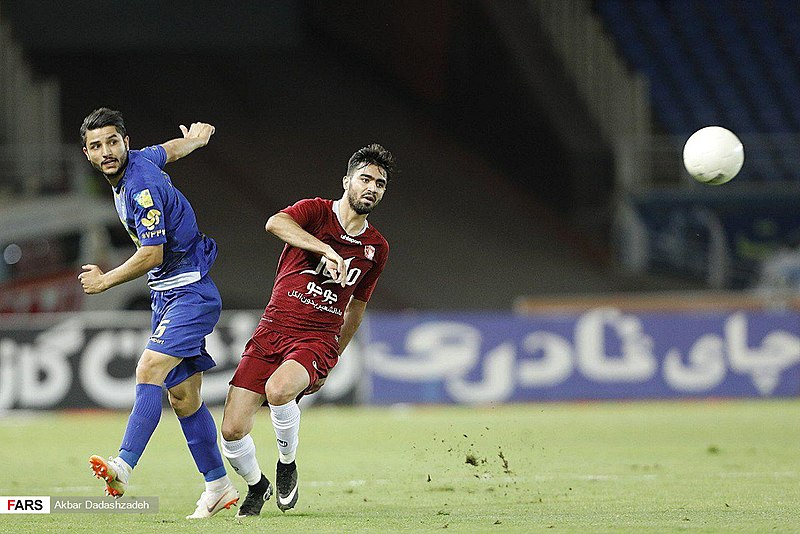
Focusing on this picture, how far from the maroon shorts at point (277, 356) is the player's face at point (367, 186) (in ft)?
2.54

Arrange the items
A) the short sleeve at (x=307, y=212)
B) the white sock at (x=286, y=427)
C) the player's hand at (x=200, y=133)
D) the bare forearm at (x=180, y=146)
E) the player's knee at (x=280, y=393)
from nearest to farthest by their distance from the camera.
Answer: the player's knee at (x=280, y=393), the white sock at (x=286, y=427), the short sleeve at (x=307, y=212), the bare forearm at (x=180, y=146), the player's hand at (x=200, y=133)

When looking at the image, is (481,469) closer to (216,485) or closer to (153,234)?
(216,485)

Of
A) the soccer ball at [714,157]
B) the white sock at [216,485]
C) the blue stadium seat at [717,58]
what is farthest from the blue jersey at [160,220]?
the blue stadium seat at [717,58]

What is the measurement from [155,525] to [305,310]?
1.46m

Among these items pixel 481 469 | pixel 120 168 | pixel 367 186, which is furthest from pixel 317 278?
pixel 481 469

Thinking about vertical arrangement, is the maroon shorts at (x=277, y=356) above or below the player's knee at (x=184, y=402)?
above

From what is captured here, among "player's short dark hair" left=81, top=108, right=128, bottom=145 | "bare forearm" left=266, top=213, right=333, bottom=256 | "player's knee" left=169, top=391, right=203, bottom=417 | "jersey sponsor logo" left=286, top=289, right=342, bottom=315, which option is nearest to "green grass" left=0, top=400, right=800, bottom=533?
"player's knee" left=169, top=391, right=203, bottom=417

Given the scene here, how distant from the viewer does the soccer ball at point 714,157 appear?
27.3ft

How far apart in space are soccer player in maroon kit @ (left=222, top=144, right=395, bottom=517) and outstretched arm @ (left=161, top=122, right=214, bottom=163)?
0.74m


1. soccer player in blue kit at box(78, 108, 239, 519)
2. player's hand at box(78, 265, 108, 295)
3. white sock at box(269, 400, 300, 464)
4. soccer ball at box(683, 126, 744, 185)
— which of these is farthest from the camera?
soccer ball at box(683, 126, 744, 185)

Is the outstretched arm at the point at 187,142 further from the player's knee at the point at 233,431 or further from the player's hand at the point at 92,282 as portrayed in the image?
the player's knee at the point at 233,431

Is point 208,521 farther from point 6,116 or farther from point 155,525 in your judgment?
point 6,116

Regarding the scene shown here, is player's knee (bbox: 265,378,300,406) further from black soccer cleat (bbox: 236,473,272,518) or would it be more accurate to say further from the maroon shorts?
black soccer cleat (bbox: 236,473,272,518)

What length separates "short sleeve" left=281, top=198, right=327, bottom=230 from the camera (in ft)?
24.4
